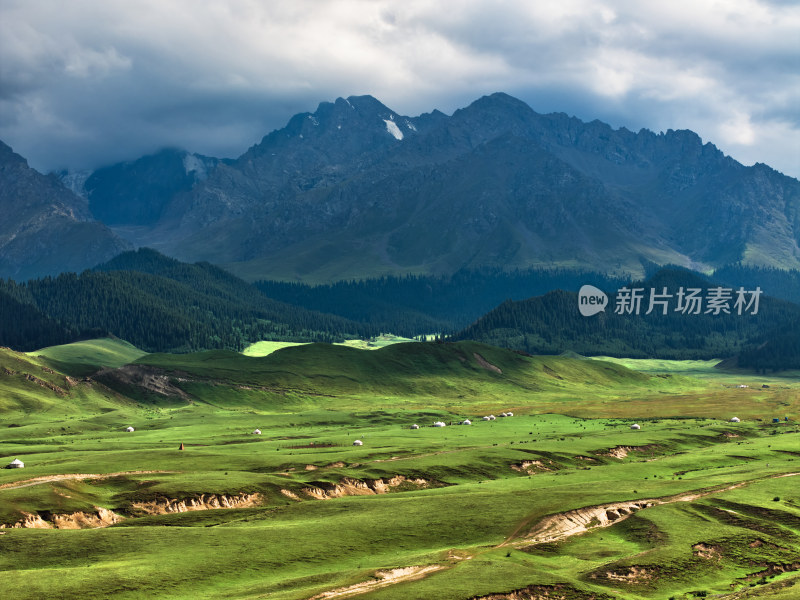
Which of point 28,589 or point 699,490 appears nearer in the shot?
point 28,589

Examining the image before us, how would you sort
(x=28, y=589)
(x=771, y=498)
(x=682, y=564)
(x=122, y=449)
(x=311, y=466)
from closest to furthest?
(x=28, y=589) < (x=682, y=564) < (x=771, y=498) < (x=311, y=466) < (x=122, y=449)

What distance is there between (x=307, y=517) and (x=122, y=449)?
2817 inches

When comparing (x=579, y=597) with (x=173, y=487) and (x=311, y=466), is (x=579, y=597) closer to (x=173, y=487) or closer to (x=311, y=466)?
(x=173, y=487)

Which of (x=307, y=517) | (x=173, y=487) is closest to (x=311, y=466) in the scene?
(x=173, y=487)

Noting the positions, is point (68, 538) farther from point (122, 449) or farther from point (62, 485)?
point (122, 449)

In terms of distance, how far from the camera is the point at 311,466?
133 metres

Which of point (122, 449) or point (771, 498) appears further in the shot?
point (122, 449)

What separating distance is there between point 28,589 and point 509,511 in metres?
51.7

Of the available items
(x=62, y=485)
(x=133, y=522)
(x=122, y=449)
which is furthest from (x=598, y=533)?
(x=122, y=449)

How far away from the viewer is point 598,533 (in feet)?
293

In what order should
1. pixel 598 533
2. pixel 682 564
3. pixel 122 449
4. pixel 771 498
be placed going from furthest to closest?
1. pixel 122 449
2. pixel 771 498
3. pixel 598 533
4. pixel 682 564

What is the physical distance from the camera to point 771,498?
103m

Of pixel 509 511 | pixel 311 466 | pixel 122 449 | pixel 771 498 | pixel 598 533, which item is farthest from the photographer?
pixel 122 449

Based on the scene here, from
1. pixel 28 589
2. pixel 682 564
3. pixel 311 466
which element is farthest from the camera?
pixel 311 466
